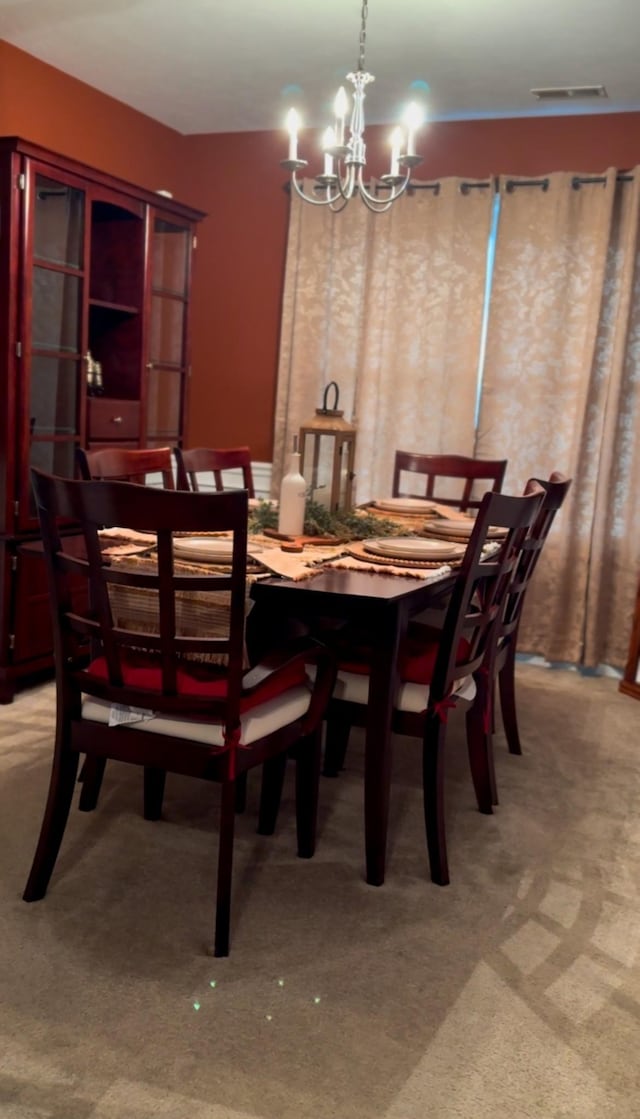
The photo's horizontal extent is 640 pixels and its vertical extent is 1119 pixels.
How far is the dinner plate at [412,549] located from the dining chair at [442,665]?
12cm

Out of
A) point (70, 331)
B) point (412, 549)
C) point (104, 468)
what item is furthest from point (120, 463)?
point (412, 549)

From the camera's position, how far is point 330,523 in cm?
261

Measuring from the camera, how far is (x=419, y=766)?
294cm

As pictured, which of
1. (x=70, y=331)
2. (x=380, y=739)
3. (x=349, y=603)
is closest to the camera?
(x=349, y=603)

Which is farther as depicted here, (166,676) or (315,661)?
(315,661)

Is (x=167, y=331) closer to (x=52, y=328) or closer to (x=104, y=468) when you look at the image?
(x=52, y=328)

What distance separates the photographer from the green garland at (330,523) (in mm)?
2574

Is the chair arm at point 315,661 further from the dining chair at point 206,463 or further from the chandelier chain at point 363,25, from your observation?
the chandelier chain at point 363,25

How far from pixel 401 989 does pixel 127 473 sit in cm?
166

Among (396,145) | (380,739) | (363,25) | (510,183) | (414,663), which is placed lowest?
Answer: (380,739)

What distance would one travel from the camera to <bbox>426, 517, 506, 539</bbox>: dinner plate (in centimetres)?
270

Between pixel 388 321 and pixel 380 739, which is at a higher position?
pixel 388 321

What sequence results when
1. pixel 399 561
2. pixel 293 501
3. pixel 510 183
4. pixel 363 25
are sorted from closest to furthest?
pixel 399 561, pixel 293 501, pixel 363 25, pixel 510 183

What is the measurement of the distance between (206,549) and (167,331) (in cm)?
204
